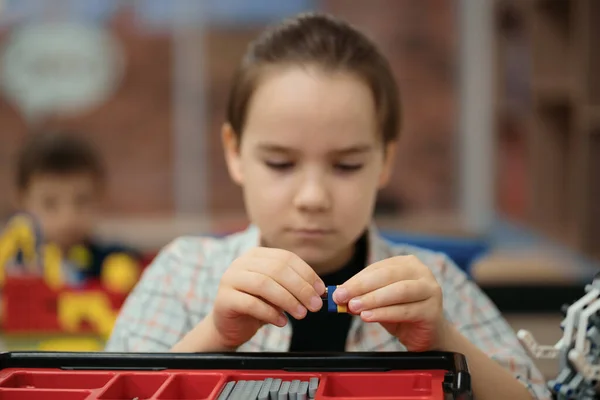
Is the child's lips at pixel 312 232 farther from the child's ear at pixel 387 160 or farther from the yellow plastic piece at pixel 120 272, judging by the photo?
the yellow plastic piece at pixel 120 272

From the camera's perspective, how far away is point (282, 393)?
449mm

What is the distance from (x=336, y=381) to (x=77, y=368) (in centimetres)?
16

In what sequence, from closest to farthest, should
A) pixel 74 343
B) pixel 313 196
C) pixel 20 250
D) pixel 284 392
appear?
pixel 284 392 → pixel 313 196 → pixel 74 343 → pixel 20 250

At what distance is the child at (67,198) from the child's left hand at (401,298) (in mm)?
1116

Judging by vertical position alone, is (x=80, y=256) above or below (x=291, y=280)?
below

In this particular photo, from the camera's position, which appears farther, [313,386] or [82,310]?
[82,310]

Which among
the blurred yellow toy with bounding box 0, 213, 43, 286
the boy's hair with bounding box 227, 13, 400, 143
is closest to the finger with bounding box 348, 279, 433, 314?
the boy's hair with bounding box 227, 13, 400, 143

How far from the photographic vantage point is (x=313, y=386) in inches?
18.2

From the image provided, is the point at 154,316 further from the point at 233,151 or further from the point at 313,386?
the point at 313,386

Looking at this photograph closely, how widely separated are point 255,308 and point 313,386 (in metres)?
0.08

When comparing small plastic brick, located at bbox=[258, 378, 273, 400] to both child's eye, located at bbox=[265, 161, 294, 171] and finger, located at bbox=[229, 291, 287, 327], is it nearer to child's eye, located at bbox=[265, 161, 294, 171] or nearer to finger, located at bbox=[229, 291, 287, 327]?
finger, located at bbox=[229, 291, 287, 327]

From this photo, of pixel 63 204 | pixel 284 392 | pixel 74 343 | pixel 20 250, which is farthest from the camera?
pixel 63 204

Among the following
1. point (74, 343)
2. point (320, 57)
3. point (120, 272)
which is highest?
point (320, 57)

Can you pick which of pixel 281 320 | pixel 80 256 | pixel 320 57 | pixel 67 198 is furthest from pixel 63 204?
pixel 281 320
